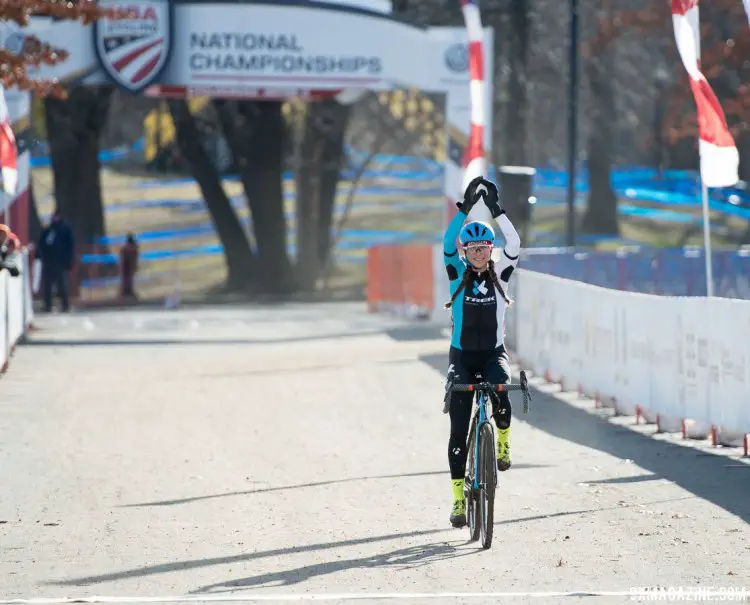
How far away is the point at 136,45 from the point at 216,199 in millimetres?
13638

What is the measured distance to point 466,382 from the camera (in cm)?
1007

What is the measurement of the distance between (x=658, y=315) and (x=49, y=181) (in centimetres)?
6246

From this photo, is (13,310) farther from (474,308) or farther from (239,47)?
(474,308)

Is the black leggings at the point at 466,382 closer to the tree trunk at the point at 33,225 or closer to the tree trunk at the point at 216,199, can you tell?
the tree trunk at the point at 216,199

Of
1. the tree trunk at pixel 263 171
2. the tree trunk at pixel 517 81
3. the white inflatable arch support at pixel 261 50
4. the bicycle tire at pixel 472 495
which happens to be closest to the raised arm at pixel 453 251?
the bicycle tire at pixel 472 495

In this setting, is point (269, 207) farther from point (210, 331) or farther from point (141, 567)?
point (141, 567)

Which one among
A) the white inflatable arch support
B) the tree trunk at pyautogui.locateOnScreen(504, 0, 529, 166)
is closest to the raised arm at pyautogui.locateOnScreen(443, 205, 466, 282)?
the white inflatable arch support

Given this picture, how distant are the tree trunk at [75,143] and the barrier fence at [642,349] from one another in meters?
22.3

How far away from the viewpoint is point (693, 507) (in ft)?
37.2

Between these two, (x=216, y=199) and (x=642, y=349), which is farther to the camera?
(x=216, y=199)

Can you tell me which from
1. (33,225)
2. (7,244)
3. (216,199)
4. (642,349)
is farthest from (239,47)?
(642,349)

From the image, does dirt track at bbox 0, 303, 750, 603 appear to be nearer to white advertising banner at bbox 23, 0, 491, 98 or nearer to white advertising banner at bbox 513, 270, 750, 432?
white advertising banner at bbox 513, 270, 750, 432

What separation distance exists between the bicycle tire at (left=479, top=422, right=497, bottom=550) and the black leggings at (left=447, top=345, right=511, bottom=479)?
0.31m

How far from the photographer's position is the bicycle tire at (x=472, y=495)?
32.4ft
